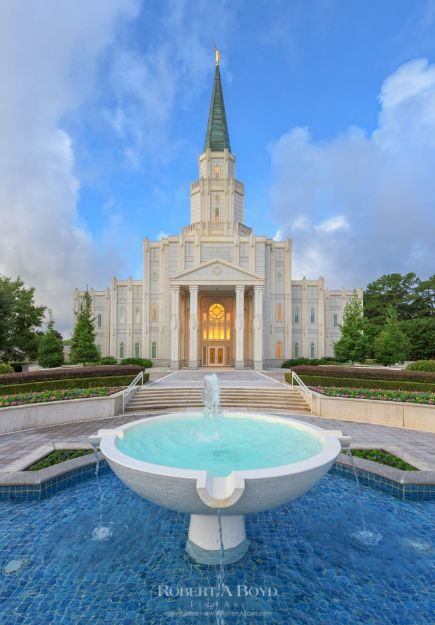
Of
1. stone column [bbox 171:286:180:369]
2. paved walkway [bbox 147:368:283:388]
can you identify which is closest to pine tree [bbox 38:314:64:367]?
stone column [bbox 171:286:180:369]

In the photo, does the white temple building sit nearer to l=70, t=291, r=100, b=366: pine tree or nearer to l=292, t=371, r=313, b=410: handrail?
l=70, t=291, r=100, b=366: pine tree

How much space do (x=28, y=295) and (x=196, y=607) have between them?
1630 inches

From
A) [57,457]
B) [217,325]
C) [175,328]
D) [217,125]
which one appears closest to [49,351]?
[175,328]

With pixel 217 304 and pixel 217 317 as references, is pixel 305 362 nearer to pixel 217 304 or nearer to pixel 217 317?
pixel 217 317

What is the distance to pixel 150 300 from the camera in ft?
120

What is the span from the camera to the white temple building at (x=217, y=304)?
1377 inches

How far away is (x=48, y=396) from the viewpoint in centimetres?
1307

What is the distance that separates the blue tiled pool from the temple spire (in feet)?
145

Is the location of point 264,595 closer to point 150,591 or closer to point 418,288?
point 150,591

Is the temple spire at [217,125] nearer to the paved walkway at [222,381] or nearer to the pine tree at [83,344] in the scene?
the pine tree at [83,344]

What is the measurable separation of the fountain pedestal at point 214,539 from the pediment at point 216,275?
2653 cm

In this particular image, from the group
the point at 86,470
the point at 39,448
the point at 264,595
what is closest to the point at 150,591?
the point at 264,595

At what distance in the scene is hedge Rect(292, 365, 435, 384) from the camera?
15.2 m

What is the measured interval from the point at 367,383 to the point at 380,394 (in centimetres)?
133
